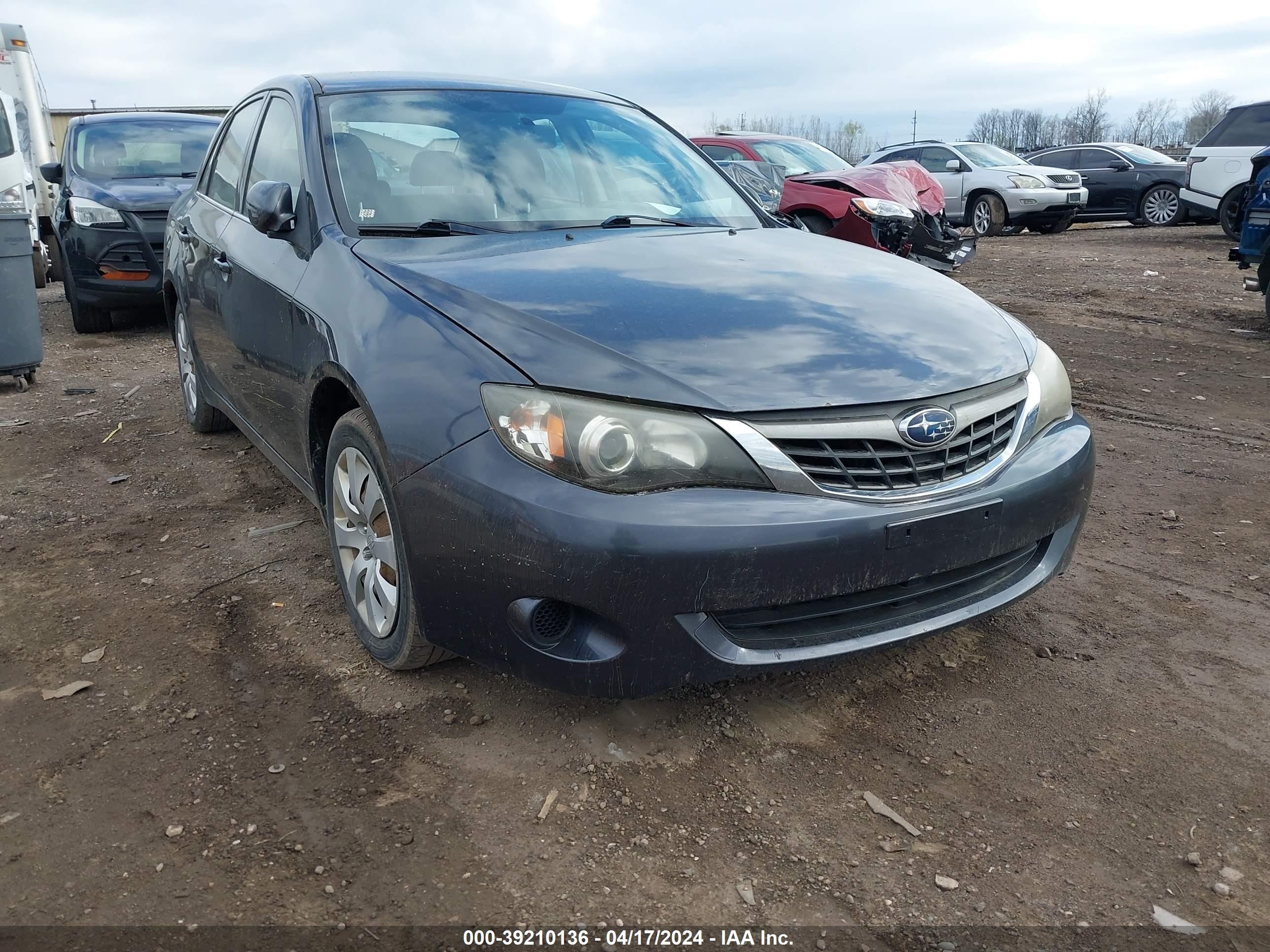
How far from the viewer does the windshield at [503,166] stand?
10.6 ft

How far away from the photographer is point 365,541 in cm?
288

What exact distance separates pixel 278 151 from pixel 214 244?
2.12 feet

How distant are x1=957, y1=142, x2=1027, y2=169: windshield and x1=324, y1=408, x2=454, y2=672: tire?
15306mm

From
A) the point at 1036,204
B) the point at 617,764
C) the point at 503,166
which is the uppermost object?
the point at 503,166

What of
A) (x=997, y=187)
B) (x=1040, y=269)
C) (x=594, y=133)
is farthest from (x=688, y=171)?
(x=997, y=187)

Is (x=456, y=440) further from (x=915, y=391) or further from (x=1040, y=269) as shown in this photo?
(x=1040, y=269)

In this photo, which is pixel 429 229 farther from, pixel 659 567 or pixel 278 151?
pixel 659 567

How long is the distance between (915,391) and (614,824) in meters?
1.18

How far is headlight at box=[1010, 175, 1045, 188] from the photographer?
52.0 ft

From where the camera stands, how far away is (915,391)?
2.43 metres

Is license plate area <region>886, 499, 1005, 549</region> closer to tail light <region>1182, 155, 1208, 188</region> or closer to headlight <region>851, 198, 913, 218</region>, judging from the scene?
headlight <region>851, 198, 913, 218</region>

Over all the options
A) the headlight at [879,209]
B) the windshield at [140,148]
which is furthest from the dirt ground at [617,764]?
the windshield at [140,148]

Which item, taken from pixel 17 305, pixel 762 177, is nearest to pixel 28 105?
pixel 17 305

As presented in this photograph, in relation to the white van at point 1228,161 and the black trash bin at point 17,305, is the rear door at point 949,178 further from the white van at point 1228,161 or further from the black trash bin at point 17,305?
the black trash bin at point 17,305
